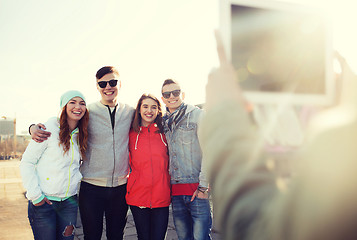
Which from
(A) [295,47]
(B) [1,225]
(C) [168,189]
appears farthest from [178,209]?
(B) [1,225]

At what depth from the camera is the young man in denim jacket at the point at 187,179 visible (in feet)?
9.45

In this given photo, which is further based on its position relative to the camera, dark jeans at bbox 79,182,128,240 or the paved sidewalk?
the paved sidewalk

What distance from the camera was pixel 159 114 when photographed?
323 cm

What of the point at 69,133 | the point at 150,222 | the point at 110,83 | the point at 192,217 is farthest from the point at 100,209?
the point at 110,83

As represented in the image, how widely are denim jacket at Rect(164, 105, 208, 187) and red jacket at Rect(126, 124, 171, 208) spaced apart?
0.10m

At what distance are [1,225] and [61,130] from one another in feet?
14.1

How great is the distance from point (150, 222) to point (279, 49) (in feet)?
8.45

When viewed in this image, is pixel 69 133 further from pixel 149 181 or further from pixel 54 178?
pixel 149 181

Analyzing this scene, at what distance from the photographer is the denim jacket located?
2977mm

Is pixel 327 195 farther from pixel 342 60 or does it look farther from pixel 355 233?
pixel 342 60

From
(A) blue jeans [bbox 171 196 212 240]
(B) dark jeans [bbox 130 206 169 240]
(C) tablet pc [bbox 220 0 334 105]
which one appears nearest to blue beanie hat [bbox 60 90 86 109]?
(B) dark jeans [bbox 130 206 169 240]

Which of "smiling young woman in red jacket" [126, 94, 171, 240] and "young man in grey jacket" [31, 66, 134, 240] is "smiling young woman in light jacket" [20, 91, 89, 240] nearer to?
"young man in grey jacket" [31, 66, 134, 240]

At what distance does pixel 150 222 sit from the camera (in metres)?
2.97

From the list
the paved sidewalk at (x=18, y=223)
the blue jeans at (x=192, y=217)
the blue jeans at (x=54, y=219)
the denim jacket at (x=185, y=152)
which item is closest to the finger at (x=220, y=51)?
the denim jacket at (x=185, y=152)
